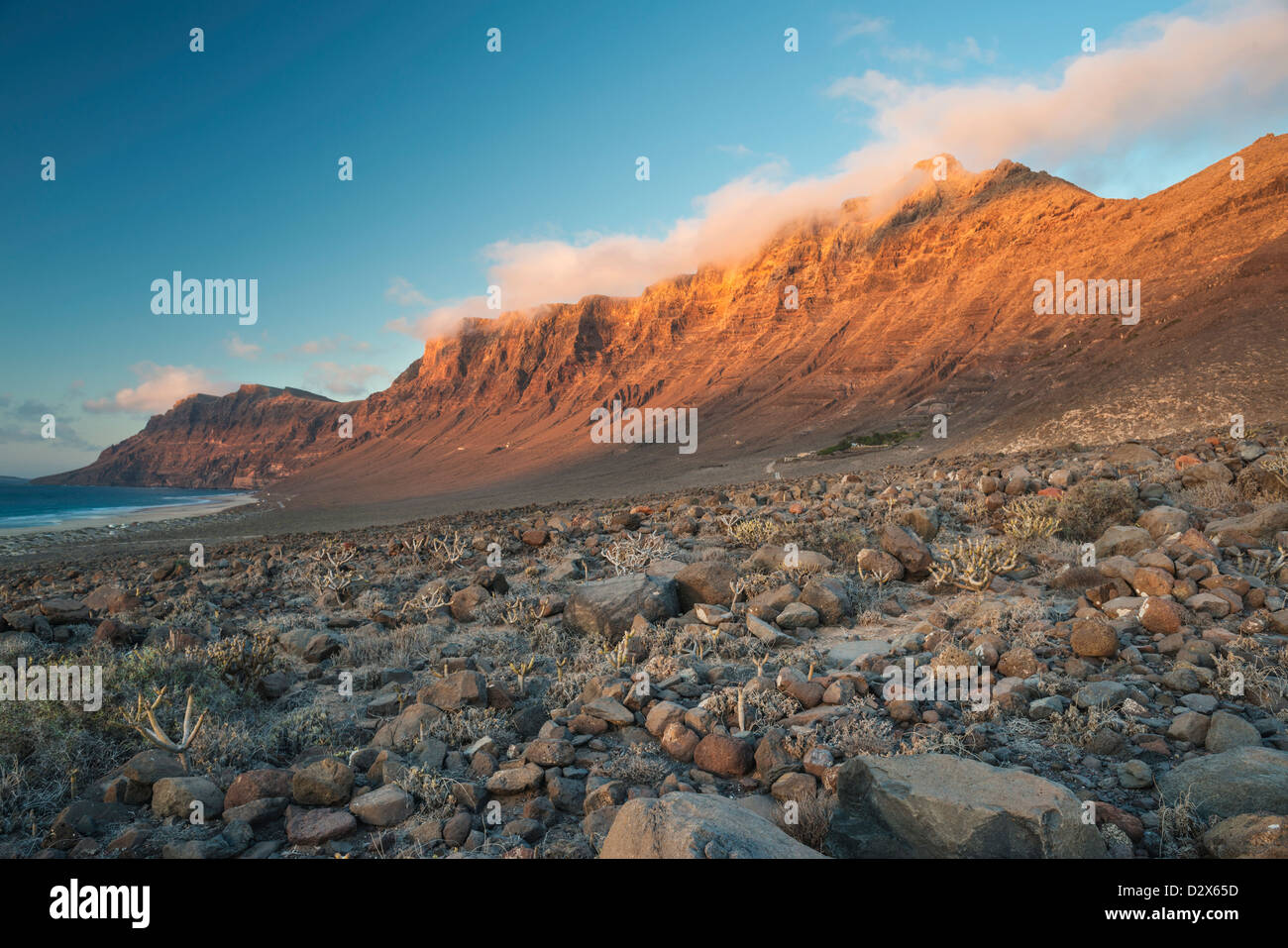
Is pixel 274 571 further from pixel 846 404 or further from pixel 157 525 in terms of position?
pixel 846 404

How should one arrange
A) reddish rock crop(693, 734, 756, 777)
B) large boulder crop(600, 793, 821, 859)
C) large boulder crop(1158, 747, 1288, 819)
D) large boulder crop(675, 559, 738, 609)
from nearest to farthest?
large boulder crop(600, 793, 821, 859)
large boulder crop(1158, 747, 1288, 819)
reddish rock crop(693, 734, 756, 777)
large boulder crop(675, 559, 738, 609)

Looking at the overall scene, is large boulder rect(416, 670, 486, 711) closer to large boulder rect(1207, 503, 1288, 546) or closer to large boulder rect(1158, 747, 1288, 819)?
large boulder rect(1158, 747, 1288, 819)

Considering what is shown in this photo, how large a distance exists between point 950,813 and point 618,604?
3.95 m

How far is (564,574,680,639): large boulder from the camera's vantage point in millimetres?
6082

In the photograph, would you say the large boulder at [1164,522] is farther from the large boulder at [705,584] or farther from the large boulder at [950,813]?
the large boulder at [950,813]

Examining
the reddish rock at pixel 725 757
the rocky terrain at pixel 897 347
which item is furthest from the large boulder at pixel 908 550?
the rocky terrain at pixel 897 347

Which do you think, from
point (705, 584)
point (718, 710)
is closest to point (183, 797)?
point (718, 710)

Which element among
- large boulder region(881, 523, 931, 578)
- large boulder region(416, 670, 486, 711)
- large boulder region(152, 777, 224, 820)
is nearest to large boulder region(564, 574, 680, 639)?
large boulder region(416, 670, 486, 711)

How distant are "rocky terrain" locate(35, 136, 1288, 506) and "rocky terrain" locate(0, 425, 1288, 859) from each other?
24.2 m

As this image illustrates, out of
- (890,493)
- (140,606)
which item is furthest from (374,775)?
(890,493)

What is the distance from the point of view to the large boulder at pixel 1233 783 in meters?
2.65

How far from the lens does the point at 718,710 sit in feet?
13.1

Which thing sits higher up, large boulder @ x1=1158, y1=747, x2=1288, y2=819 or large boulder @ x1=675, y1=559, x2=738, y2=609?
large boulder @ x1=675, y1=559, x2=738, y2=609
